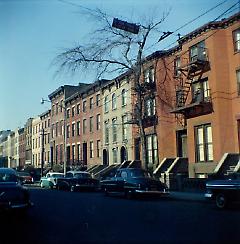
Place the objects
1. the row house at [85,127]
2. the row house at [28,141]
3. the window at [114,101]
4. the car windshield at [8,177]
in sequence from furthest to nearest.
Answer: the row house at [28,141] < the row house at [85,127] < the window at [114,101] < the car windshield at [8,177]

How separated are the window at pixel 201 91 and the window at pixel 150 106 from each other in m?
5.94

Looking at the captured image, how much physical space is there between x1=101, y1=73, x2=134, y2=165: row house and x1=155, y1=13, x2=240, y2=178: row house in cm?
837

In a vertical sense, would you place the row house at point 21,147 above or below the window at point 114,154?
above

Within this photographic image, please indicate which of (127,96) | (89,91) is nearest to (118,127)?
(127,96)

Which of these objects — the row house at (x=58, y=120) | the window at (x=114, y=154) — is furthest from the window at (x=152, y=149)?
the row house at (x=58, y=120)

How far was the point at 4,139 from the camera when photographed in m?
107

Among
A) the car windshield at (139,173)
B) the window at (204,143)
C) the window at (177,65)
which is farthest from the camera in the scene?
the window at (177,65)

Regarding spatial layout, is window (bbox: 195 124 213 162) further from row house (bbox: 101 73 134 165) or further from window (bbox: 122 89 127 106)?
window (bbox: 122 89 127 106)

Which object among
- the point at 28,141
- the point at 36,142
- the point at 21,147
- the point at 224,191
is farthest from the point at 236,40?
the point at 21,147

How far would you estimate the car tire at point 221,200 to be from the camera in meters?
16.7

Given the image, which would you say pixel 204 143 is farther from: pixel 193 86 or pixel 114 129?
pixel 114 129

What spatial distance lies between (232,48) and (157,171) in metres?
11.1

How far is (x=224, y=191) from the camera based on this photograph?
55.3 ft

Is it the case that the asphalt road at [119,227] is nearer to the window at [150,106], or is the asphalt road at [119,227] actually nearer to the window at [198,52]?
the window at [198,52]
